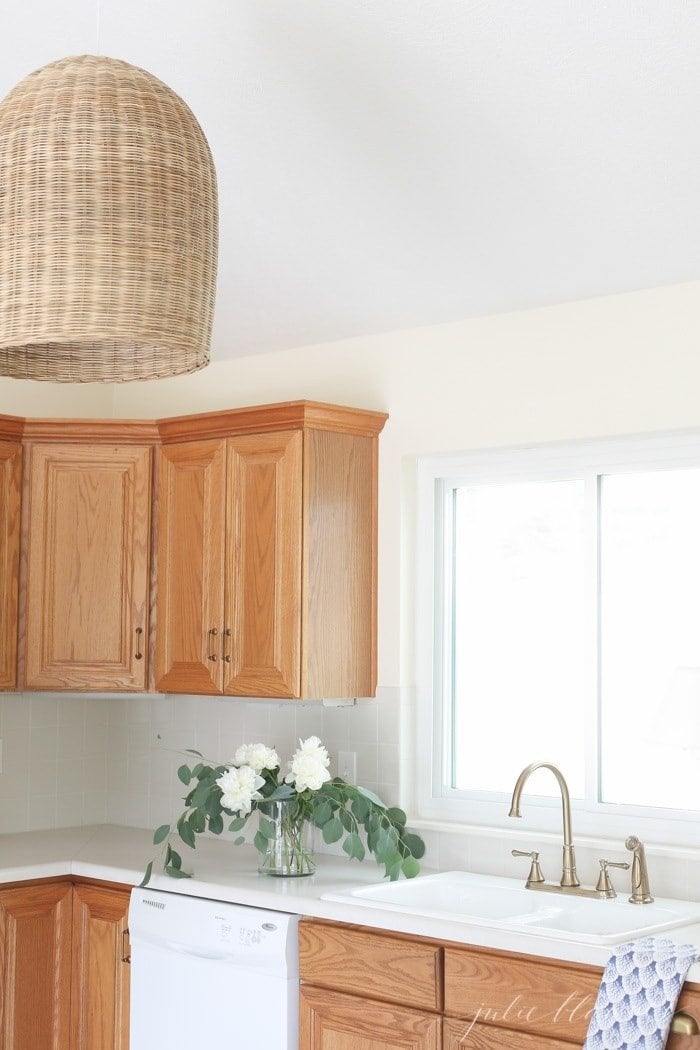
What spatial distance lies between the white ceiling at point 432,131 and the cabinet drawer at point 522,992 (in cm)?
166

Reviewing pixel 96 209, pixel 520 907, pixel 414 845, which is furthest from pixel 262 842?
pixel 96 209

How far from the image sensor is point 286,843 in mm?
3303

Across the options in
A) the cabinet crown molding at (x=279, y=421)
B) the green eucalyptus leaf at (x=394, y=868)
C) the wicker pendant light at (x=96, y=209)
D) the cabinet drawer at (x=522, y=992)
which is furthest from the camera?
the cabinet crown molding at (x=279, y=421)

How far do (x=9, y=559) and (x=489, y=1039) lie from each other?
2.10m

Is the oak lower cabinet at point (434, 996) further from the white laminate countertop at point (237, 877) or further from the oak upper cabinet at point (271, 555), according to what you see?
→ the oak upper cabinet at point (271, 555)

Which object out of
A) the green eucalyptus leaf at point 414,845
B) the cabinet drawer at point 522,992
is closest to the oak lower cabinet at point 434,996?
the cabinet drawer at point 522,992

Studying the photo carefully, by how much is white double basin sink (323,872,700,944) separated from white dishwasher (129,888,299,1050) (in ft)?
0.73

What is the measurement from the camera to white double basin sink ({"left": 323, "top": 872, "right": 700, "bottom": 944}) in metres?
2.64

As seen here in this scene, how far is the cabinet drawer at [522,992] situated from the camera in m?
2.48

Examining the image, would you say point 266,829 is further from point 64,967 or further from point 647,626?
point 647,626

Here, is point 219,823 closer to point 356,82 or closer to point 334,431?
point 334,431

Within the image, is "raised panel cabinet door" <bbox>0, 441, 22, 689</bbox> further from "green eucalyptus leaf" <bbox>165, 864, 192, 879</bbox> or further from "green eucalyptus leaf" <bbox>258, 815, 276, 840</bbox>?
"green eucalyptus leaf" <bbox>258, 815, 276, 840</bbox>

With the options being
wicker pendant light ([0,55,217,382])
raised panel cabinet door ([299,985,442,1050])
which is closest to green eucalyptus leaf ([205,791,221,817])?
raised panel cabinet door ([299,985,442,1050])

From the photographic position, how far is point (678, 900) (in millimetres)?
2975
